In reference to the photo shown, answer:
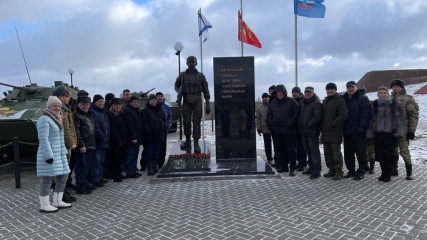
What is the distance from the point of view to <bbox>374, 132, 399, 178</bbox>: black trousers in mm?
5852

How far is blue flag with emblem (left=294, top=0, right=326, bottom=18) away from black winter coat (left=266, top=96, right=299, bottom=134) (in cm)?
522

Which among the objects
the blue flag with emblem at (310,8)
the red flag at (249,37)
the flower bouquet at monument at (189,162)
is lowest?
the flower bouquet at monument at (189,162)

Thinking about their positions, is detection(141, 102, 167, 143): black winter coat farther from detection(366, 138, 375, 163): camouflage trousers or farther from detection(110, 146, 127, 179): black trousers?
detection(366, 138, 375, 163): camouflage trousers

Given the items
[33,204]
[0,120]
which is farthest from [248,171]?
[0,120]

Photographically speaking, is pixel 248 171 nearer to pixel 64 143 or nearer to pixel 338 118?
pixel 338 118

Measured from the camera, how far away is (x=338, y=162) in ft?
20.4

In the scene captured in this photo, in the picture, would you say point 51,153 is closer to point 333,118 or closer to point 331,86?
point 333,118

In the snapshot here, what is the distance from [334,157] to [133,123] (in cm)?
405

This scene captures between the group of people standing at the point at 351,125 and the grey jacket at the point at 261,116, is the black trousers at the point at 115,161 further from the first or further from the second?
the grey jacket at the point at 261,116

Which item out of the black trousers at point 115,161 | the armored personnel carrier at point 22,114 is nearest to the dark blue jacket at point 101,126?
the black trousers at point 115,161

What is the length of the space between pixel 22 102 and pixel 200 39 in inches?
264

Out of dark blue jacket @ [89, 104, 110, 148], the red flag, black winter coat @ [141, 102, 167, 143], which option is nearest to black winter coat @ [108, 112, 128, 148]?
dark blue jacket @ [89, 104, 110, 148]

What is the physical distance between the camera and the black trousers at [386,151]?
230 inches

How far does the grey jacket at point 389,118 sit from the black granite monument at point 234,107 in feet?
8.68
